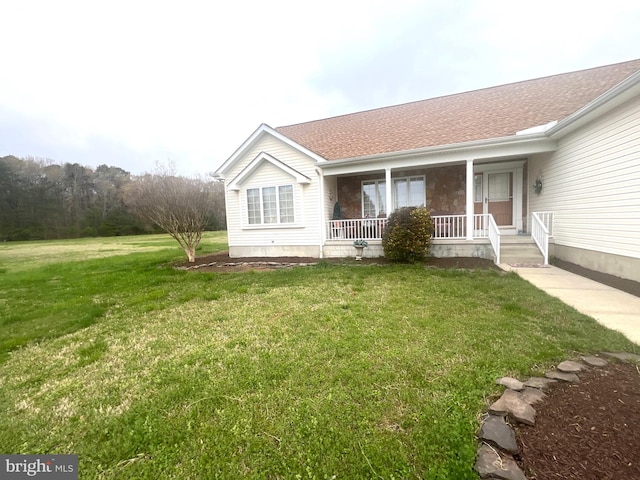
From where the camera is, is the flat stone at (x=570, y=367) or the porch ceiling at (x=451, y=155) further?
the porch ceiling at (x=451, y=155)

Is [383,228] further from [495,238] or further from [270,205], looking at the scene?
[270,205]

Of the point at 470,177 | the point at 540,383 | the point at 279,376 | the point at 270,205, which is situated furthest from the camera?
the point at 270,205

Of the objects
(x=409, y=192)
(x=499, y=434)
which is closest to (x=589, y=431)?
(x=499, y=434)

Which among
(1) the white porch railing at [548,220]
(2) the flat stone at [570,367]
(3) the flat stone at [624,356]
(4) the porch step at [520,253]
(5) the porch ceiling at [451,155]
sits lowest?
(3) the flat stone at [624,356]

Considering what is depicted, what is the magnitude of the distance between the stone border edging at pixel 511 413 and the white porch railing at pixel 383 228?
19.1 feet

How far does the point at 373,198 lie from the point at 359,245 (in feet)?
9.31

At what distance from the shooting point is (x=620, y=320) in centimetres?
332

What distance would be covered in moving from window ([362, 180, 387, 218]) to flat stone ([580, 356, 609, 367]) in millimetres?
8167

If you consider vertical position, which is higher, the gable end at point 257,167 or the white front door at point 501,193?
the gable end at point 257,167

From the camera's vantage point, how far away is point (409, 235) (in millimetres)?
7285

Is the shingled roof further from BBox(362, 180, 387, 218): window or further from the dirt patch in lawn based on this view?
the dirt patch in lawn

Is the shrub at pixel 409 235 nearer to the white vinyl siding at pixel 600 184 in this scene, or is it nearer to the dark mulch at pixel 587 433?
the white vinyl siding at pixel 600 184

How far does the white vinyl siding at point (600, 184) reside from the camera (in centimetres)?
480

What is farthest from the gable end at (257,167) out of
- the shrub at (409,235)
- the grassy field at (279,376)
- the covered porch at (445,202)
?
the grassy field at (279,376)
